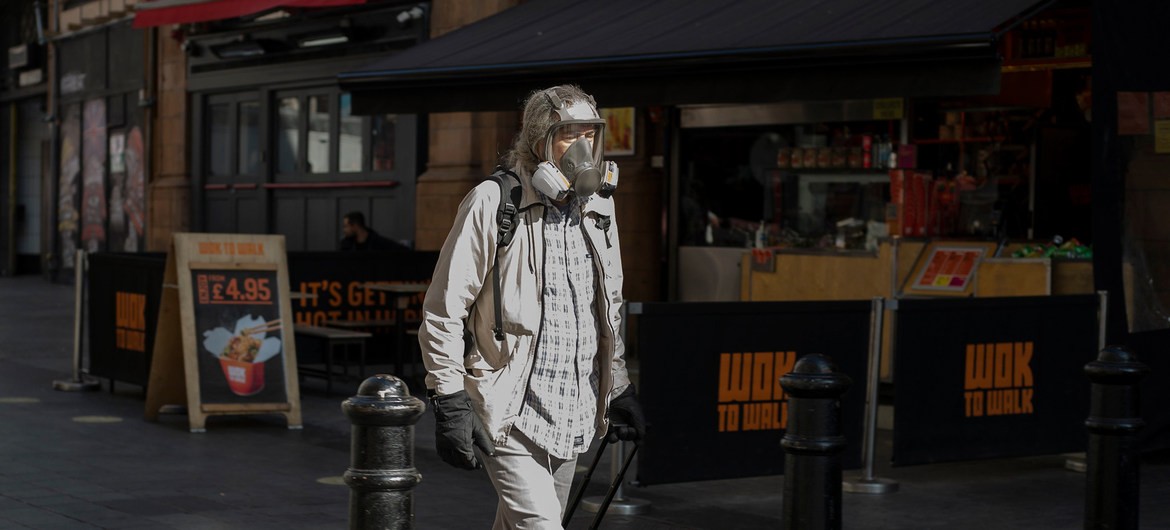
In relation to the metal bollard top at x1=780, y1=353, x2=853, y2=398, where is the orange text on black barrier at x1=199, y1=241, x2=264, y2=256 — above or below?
above

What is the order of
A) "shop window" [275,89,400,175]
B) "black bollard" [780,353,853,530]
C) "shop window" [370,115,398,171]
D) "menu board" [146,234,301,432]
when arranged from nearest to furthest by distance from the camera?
"black bollard" [780,353,853,530], "menu board" [146,234,301,432], "shop window" [370,115,398,171], "shop window" [275,89,400,175]

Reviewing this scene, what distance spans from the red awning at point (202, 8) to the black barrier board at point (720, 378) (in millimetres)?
10199

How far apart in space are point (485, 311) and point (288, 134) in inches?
587

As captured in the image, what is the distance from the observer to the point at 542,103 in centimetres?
408

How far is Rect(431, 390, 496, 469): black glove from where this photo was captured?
3.77m

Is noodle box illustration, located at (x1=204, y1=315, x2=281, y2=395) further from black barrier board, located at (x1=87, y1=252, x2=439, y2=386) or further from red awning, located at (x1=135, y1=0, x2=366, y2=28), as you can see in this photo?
red awning, located at (x1=135, y1=0, x2=366, y2=28)

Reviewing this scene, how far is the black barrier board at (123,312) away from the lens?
10219mm

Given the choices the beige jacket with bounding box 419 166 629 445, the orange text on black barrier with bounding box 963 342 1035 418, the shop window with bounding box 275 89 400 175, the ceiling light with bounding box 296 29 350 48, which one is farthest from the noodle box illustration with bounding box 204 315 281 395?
the ceiling light with bounding box 296 29 350 48

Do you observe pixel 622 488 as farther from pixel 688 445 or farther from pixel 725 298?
pixel 725 298

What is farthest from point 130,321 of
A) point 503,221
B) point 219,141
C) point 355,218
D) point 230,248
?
point 219,141

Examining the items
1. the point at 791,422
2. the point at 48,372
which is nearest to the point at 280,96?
the point at 48,372

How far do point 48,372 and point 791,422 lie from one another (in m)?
A: 9.29

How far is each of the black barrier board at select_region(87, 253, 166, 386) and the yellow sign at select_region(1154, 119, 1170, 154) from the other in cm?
644

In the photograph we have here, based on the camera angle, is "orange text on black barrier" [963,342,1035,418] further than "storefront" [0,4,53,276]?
No
